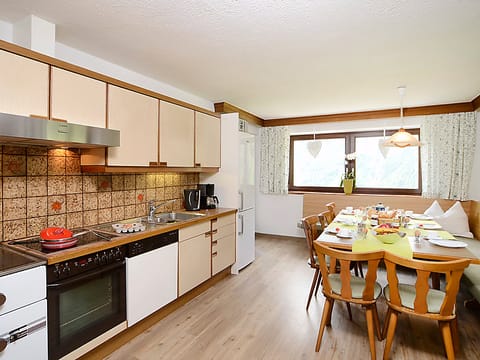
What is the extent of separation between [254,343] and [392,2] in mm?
2638

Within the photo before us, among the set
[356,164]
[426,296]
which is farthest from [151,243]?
[356,164]

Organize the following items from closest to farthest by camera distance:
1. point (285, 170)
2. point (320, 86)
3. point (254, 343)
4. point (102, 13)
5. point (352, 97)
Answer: point (102, 13), point (254, 343), point (320, 86), point (352, 97), point (285, 170)

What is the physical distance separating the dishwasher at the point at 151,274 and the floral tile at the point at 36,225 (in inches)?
26.5

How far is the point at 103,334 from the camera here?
2.06 meters

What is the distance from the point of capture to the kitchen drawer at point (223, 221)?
3.40 meters

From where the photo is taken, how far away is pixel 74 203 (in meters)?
2.44

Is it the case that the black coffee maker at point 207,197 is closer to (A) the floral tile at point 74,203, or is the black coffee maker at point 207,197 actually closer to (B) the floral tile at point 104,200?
(B) the floral tile at point 104,200

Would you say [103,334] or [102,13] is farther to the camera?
[103,334]

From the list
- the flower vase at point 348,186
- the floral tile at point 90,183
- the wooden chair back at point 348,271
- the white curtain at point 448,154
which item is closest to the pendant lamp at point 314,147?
the flower vase at point 348,186

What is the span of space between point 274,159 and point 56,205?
4.13 meters

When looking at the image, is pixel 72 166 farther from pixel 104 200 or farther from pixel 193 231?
pixel 193 231

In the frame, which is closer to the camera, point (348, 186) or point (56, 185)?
point (56, 185)

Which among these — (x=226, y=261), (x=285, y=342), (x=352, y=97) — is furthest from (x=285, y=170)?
(x=285, y=342)

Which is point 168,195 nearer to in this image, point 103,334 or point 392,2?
point 103,334
